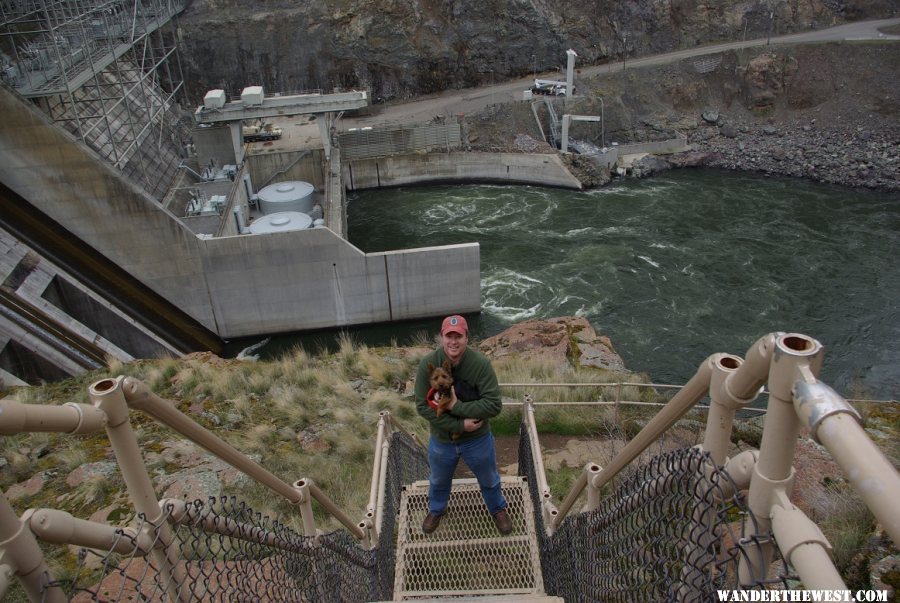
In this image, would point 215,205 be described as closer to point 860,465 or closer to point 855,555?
point 855,555

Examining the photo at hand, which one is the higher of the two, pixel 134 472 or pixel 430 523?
pixel 134 472

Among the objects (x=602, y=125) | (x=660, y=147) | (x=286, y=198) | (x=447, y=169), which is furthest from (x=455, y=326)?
(x=602, y=125)

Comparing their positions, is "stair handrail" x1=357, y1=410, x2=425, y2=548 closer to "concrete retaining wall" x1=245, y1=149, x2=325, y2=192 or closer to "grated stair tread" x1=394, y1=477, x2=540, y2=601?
"grated stair tread" x1=394, y1=477, x2=540, y2=601

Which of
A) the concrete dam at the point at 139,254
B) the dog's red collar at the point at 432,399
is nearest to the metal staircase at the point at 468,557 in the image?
the dog's red collar at the point at 432,399

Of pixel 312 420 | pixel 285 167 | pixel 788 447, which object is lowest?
pixel 285 167

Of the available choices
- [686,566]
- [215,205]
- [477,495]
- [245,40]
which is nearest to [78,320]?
[215,205]

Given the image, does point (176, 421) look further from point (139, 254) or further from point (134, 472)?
point (139, 254)

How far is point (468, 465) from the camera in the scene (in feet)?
16.5

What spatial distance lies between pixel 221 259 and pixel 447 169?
52.8ft

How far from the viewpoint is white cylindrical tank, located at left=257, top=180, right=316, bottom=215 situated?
26.7m

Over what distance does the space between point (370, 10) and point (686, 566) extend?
4113 cm

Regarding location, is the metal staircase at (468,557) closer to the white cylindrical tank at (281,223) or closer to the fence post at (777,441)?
the fence post at (777,441)

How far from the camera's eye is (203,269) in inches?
802

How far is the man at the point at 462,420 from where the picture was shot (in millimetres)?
4582
